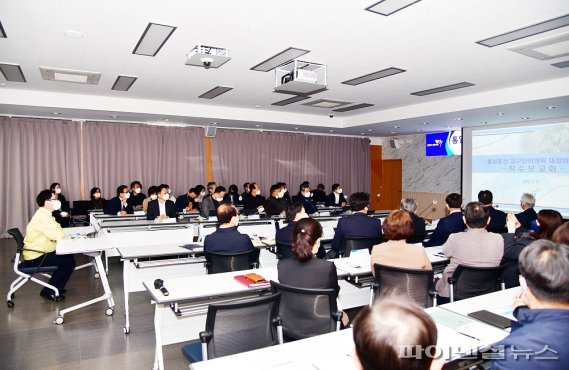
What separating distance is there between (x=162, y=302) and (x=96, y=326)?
1952 mm

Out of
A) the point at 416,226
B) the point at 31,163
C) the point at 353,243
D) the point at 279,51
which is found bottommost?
the point at 353,243

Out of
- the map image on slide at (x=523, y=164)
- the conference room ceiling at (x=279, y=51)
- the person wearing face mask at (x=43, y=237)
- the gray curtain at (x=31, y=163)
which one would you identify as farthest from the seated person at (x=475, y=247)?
the gray curtain at (x=31, y=163)

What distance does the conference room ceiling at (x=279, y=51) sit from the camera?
12.5 feet

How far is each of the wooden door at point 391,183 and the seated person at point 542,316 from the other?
1267 centimetres

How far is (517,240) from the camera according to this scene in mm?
3512

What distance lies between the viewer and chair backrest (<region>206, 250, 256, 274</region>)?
137 inches

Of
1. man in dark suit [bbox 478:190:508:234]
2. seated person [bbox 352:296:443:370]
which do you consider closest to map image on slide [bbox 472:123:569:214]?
man in dark suit [bbox 478:190:508:234]

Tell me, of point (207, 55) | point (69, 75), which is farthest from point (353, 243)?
point (69, 75)

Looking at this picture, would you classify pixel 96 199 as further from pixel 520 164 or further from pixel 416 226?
A: pixel 520 164

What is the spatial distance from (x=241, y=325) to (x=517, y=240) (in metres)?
2.71

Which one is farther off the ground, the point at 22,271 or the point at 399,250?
the point at 399,250

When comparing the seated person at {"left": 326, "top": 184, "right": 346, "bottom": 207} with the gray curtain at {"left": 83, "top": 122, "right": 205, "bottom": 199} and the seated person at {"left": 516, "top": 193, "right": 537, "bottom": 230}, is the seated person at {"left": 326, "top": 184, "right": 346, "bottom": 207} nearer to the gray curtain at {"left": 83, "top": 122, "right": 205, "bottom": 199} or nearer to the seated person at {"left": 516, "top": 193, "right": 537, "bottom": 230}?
the gray curtain at {"left": 83, "top": 122, "right": 205, "bottom": 199}

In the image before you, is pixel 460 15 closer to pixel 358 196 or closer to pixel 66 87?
pixel 358 196

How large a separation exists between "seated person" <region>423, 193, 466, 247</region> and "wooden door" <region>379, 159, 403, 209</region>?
30.2 feet
